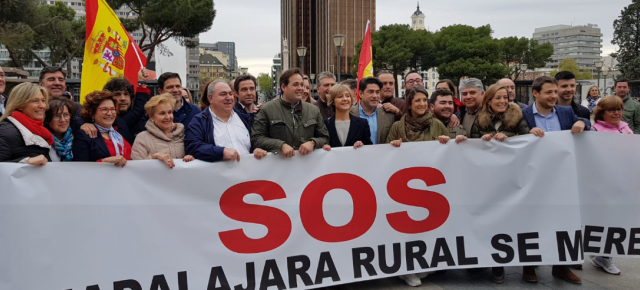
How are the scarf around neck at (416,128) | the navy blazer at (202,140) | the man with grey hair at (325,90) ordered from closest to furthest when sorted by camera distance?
the navy blazer at (202,140), the scarf around neck at (416,128), the man with grey hair at (325,90)

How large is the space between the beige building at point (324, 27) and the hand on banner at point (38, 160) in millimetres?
87743

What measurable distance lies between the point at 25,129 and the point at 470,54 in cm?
5880

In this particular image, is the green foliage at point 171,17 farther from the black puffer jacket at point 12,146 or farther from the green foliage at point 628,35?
the green foliage at point 628,35

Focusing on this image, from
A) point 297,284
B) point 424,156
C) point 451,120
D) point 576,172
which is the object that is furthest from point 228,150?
point 576,172

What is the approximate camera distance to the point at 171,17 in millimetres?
31172

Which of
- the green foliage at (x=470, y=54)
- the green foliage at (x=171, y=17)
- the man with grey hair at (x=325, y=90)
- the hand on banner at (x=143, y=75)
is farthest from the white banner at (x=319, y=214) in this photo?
the green foliage at (x=470, y=54)

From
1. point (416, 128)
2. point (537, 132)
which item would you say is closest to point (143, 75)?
point (416, 128)

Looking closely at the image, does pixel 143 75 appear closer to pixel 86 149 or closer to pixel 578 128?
pixel 86 149

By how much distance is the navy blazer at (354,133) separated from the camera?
181 inches

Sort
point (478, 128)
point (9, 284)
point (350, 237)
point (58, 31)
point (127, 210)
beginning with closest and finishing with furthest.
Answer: point (9, 284) < point (127, 210) < point (350, 237) < point (478, 128) < point (58, 31)

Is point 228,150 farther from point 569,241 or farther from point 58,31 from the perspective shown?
point 58,31

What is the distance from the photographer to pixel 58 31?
96.8ft

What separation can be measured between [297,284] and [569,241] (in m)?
2.26

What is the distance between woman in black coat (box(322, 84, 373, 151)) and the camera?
15.0 feet
